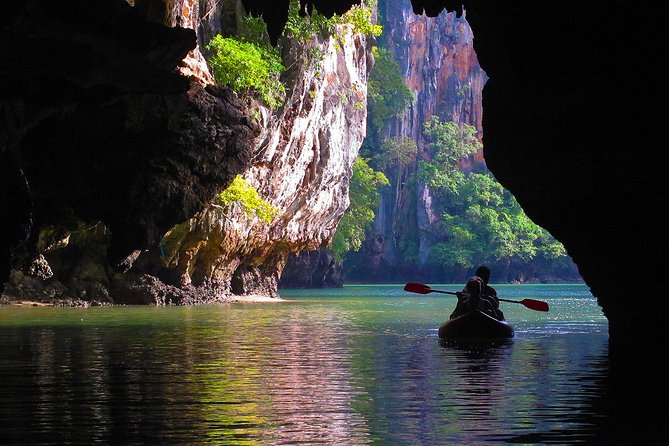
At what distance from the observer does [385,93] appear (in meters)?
84.8

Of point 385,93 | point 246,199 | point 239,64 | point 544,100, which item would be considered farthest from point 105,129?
point 385,93

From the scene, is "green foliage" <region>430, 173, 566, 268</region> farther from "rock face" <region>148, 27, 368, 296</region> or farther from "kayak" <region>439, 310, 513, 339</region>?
"kayak" <region>439, 310, 513, 339</region>

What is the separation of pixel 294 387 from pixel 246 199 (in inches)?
1020

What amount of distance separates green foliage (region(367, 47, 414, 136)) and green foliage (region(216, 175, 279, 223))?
136ft

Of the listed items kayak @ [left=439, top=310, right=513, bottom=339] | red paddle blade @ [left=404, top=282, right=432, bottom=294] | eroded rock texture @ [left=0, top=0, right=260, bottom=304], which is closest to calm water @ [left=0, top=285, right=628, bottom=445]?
kayak @ [left=439, top=310, right=513, bottom=339]

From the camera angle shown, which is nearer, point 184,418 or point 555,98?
point 184,418

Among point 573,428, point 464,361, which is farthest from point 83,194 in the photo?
point 573,428

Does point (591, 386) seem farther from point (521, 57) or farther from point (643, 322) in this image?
point (521, 57)

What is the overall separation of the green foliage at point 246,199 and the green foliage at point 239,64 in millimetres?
3093

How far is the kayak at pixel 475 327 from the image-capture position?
19.2 meters

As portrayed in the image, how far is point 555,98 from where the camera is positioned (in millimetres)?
14508

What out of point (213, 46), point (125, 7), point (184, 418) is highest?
point (213, 46)

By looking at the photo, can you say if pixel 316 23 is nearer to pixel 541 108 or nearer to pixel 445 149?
pixel 541 108

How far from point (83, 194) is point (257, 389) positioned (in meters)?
12.4
